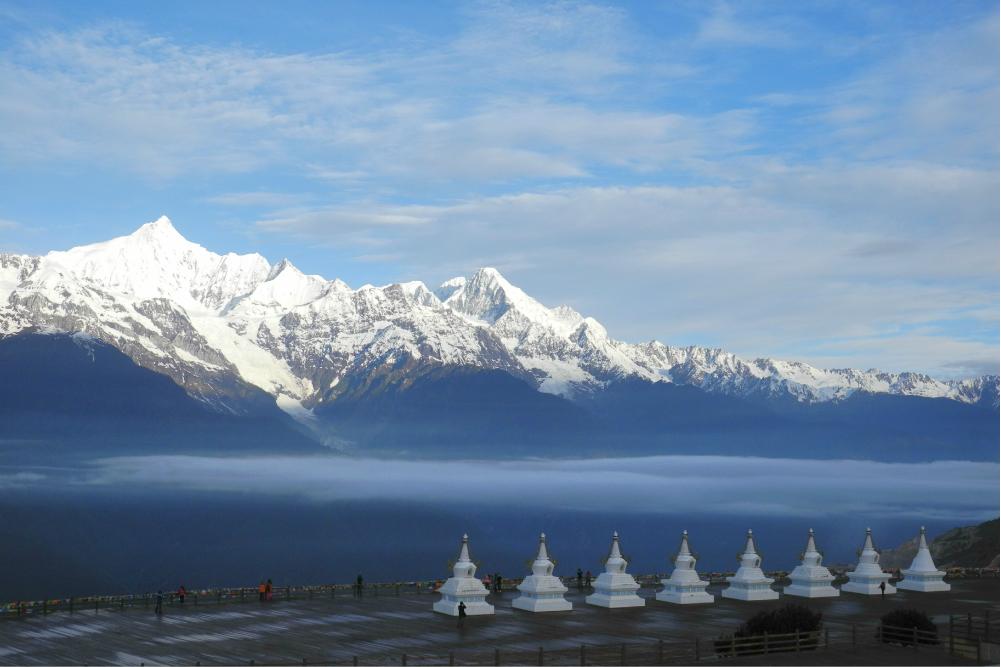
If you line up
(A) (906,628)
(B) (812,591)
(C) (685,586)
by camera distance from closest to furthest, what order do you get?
(A) (906,628)
(C) (685,586)
(B) (812,591)

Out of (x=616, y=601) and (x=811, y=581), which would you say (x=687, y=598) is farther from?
(x=811, y=581)

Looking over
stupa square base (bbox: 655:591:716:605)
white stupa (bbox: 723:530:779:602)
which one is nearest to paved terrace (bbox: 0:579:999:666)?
stupa square base (bbox: 655:591:716:605)

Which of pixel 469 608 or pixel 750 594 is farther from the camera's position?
pixel 750 594

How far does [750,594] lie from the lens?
89.1 m

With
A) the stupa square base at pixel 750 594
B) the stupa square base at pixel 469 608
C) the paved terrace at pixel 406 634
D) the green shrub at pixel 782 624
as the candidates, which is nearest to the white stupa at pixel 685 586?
the paved terrace at pixel 406 634

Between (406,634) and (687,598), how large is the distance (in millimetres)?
22738

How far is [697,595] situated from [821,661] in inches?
943

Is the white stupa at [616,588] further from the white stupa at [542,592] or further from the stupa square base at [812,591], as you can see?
the stupa square base at [812,591]

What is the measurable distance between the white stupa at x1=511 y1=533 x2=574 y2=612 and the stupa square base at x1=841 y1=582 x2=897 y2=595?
2381cm

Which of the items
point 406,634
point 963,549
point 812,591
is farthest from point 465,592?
point 963,549

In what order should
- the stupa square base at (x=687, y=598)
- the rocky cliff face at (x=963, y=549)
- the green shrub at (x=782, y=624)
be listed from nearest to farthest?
1. the green shrub at (x=782, y=624)
2. the stupa square base at (x=687, y=598)
3. the rocky cliff face at (x=963, y=549)

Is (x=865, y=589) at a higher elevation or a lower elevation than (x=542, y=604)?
higher

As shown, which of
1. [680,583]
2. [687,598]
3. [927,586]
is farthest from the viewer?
[927,586]

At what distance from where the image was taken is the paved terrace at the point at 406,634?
63062 mm
